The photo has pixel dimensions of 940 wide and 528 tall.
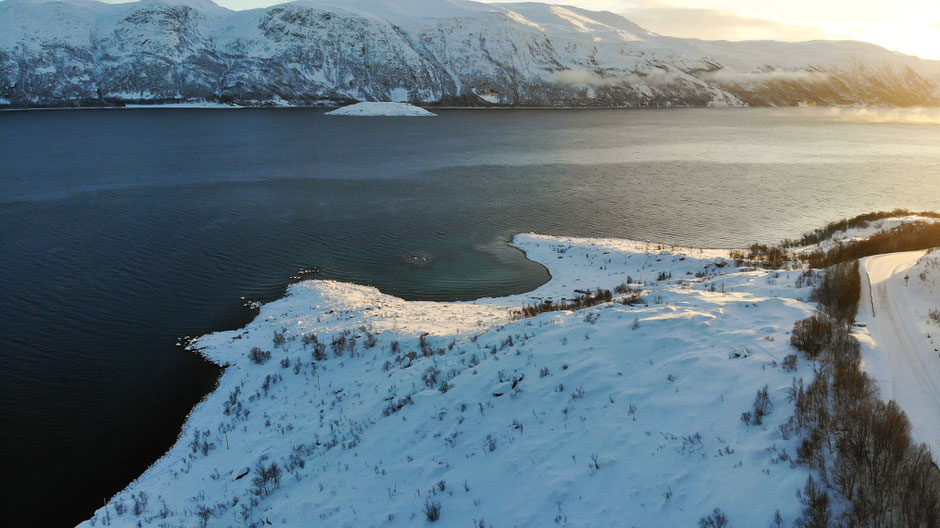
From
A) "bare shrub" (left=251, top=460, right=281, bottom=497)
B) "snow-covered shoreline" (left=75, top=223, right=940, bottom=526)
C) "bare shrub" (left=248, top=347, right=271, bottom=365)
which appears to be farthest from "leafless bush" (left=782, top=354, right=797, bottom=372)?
"bare shrub" (left=248, top=347, right=271, bottom=365)

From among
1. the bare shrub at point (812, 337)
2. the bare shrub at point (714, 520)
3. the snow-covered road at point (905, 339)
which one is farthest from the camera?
the bare shrub at point (812, 337)

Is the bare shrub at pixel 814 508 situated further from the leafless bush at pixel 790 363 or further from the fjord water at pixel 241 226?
the fjord water at pixel 241 226

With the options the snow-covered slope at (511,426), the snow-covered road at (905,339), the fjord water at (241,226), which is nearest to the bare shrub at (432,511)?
the snow-covered slope at (511,426)

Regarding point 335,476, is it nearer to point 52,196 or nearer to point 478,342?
point 478,342

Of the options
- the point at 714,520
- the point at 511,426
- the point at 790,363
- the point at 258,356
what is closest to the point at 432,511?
the point at 511,426

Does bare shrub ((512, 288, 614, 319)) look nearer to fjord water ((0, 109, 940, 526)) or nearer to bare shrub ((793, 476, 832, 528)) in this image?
fjord water ((0, 109, 940, 526))

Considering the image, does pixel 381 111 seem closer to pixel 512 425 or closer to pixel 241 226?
pixel 241 226

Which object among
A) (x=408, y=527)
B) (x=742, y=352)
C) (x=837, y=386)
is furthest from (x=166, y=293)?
(x=837, y=386)
